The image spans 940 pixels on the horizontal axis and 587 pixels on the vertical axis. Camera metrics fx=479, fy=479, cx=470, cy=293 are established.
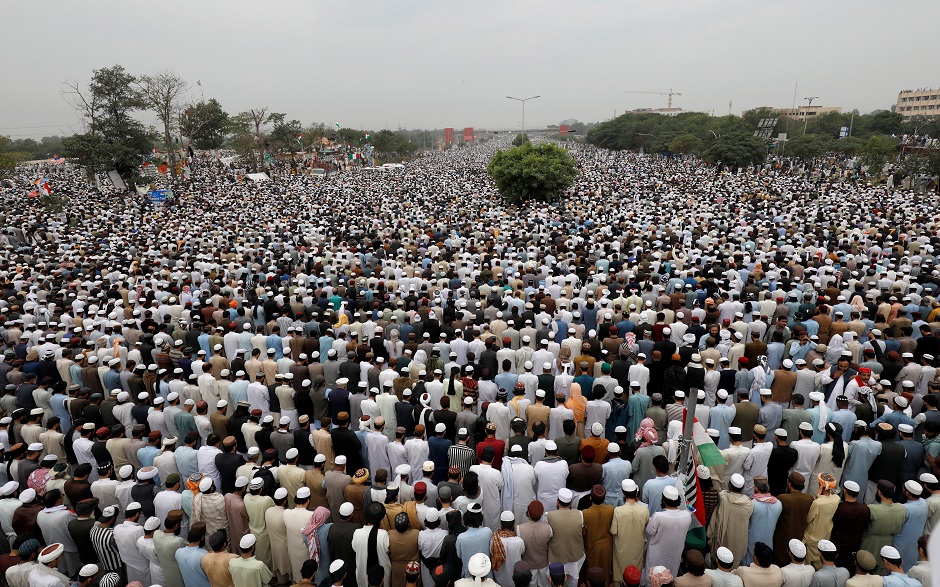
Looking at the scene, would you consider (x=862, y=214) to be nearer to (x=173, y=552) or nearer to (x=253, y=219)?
(x=173, y=552)

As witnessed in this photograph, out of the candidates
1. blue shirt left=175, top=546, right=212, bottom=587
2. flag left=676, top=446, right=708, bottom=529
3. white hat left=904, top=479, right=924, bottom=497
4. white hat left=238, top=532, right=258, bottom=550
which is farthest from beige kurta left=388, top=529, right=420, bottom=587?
white hat left=904, top=479, right=924, bottom=497

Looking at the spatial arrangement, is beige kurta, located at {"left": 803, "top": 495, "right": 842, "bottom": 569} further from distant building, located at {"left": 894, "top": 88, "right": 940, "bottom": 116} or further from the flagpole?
distant building, located at {"left": 894, "top": 88, "right": 940, "bottom": 116}

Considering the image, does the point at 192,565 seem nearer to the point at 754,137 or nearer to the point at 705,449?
the point at 705,449

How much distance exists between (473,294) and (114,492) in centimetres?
635

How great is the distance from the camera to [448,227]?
1711 centimetres

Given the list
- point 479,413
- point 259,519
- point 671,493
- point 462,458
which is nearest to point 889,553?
point 671,493

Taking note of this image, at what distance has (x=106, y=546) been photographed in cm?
403

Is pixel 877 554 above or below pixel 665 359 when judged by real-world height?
below

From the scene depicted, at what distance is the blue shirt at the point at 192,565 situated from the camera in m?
3.74

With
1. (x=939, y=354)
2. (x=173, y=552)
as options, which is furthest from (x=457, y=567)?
(x=939, y=354)

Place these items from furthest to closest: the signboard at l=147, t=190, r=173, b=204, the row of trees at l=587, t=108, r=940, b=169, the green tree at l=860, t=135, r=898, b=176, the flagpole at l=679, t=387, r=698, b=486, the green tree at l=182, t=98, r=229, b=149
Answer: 1. the green tree at l=182, t=98, r=229, b=149
2. the row of trees at l=587, t=108, r=940, b=169
3. the green tree at l=860, t=135, r=898, b=176
4. the signboard at l=147, t=190, r=173, b=204
5. the flagpole at l=679, t=387, r=698, b=486

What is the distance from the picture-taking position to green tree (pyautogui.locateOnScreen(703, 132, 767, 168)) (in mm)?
32031

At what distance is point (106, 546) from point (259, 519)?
1205mm

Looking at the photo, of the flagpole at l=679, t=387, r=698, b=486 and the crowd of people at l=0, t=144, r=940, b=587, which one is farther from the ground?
the flagpole at l=679, t=387, r=698, b=486
